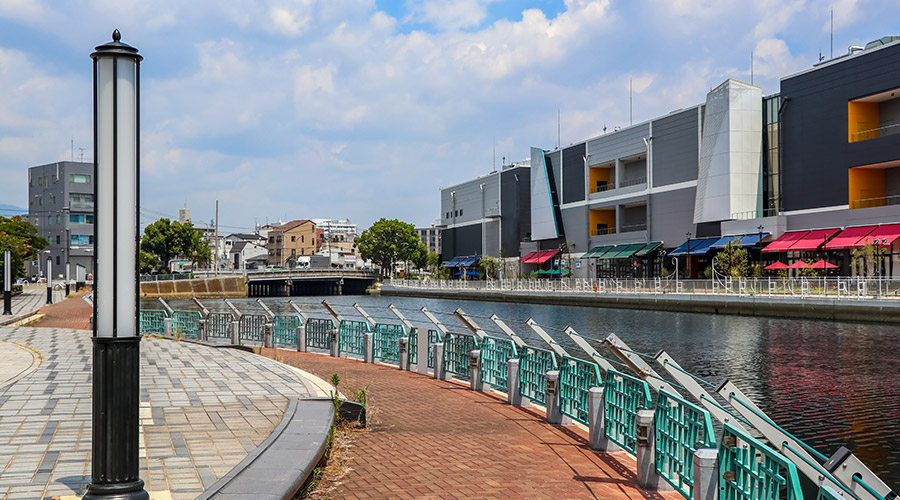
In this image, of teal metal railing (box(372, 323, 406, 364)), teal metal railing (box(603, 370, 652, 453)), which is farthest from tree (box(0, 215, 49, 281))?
teal metal railing (box(603, 370, 652, 453))

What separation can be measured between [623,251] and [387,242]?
6055cm

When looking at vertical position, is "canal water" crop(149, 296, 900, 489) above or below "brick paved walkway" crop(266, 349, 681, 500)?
below

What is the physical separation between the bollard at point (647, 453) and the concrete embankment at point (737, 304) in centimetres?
3352

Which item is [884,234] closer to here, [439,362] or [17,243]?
[439,362]

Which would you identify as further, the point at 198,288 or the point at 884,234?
the point at 198,288

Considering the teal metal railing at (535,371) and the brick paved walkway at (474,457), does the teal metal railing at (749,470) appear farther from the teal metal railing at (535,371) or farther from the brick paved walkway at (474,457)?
the teal metal railing at (535,371)

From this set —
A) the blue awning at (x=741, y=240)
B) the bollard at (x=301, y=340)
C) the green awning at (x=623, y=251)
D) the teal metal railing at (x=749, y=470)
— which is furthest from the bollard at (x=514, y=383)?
the green awning at (x=623, y=251)

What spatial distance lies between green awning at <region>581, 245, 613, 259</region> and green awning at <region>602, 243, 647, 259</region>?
1.25 meters

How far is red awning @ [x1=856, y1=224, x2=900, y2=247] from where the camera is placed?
45.2m

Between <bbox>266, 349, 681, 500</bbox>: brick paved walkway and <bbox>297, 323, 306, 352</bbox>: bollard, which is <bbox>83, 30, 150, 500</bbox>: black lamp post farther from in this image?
<bbox>297, 323, 306, 352</bbox>: bollard

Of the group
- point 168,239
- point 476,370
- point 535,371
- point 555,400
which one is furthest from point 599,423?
point 168,239

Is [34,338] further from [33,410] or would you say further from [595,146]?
[595,146]

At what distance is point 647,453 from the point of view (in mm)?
7531

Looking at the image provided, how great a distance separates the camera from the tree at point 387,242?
12462 cm
